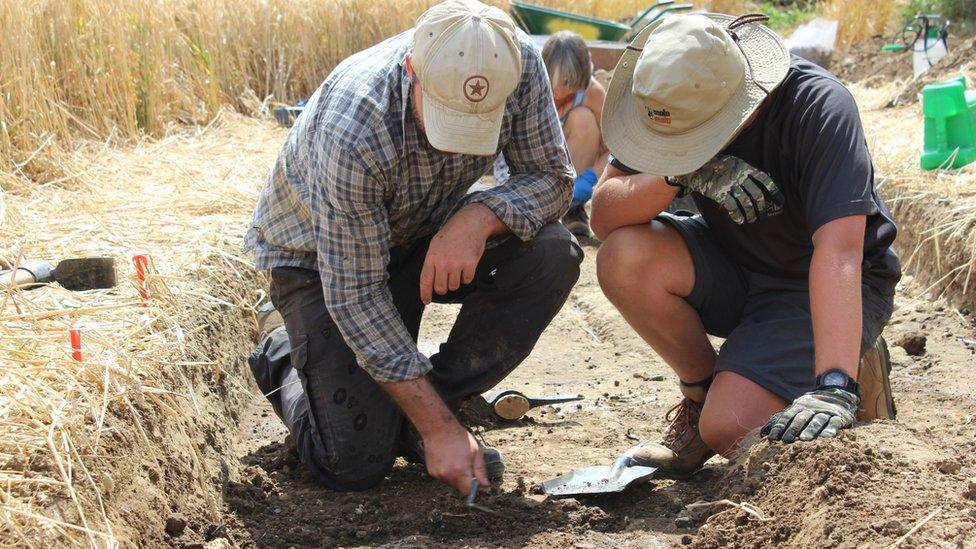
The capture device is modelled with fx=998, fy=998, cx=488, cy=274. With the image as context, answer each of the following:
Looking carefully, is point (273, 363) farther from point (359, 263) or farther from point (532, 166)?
point (532, 166)

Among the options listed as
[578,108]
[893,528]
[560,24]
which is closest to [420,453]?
[893,528]

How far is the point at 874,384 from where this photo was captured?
9.05ft

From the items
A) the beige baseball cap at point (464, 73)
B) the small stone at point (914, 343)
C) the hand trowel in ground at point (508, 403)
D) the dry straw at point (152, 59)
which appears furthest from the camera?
the dry straw at point (152, 59)

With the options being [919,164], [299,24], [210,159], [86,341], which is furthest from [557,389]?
[299,24]

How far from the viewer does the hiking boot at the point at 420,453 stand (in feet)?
8.80

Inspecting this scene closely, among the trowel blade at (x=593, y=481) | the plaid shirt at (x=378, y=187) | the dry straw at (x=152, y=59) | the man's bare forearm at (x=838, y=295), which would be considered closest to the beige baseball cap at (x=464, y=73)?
the plaid shirt at (x=378, y=187)

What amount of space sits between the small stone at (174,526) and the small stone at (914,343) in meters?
2.70

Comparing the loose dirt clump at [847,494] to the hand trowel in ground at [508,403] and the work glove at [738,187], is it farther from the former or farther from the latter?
the hand trowel in ground at [508,403]

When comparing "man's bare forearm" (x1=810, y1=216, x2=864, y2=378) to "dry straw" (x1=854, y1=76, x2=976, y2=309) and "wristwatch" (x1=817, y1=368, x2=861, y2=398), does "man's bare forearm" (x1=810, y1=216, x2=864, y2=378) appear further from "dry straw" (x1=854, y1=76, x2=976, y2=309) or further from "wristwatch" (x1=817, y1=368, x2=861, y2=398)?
"dry straw" (x1=854, y1=76, x2=976, y2=309)

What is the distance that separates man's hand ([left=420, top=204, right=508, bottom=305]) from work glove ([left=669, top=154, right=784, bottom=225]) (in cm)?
53

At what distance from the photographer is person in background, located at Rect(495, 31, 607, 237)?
5.41 m

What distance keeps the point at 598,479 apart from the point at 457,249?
2.33ft

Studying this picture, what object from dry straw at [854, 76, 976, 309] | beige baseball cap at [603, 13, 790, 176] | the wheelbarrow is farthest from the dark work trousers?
the wheelbarrow

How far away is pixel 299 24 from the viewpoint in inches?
320
